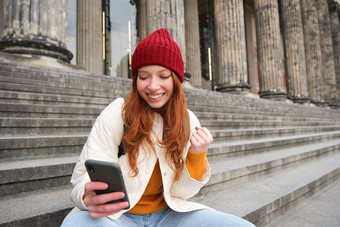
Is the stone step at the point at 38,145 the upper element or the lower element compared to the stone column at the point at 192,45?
lower

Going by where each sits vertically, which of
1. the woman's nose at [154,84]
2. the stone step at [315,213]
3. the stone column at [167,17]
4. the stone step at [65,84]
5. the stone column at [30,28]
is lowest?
the stone step at [315,213]

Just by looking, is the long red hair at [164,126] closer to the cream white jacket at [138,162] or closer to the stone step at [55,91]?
the cream white jacket at [138,162]

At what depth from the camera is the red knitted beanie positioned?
112cm

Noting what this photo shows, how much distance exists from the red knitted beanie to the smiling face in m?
0.03

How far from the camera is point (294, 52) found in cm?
1551

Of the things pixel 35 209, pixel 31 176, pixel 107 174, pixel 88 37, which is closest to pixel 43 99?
pixel 31 176

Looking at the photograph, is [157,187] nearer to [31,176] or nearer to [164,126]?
[164,126]

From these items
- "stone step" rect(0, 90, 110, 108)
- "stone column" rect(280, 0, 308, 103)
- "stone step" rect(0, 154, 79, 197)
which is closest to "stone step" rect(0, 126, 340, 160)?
"stone step" rect(0, 154, 79, 197)

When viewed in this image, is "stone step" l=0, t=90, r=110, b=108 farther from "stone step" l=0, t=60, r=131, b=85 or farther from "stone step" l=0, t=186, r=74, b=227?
"stone step" l=0, t=186, r=74, b=227

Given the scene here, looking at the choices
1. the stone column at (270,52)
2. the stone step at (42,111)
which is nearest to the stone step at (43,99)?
the stone step at (42,111)

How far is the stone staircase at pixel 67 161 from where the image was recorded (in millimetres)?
1583

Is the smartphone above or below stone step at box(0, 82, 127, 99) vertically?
below

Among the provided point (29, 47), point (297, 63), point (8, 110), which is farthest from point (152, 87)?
point (297, 63)

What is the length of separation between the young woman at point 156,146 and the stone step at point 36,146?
1327 millimetres
